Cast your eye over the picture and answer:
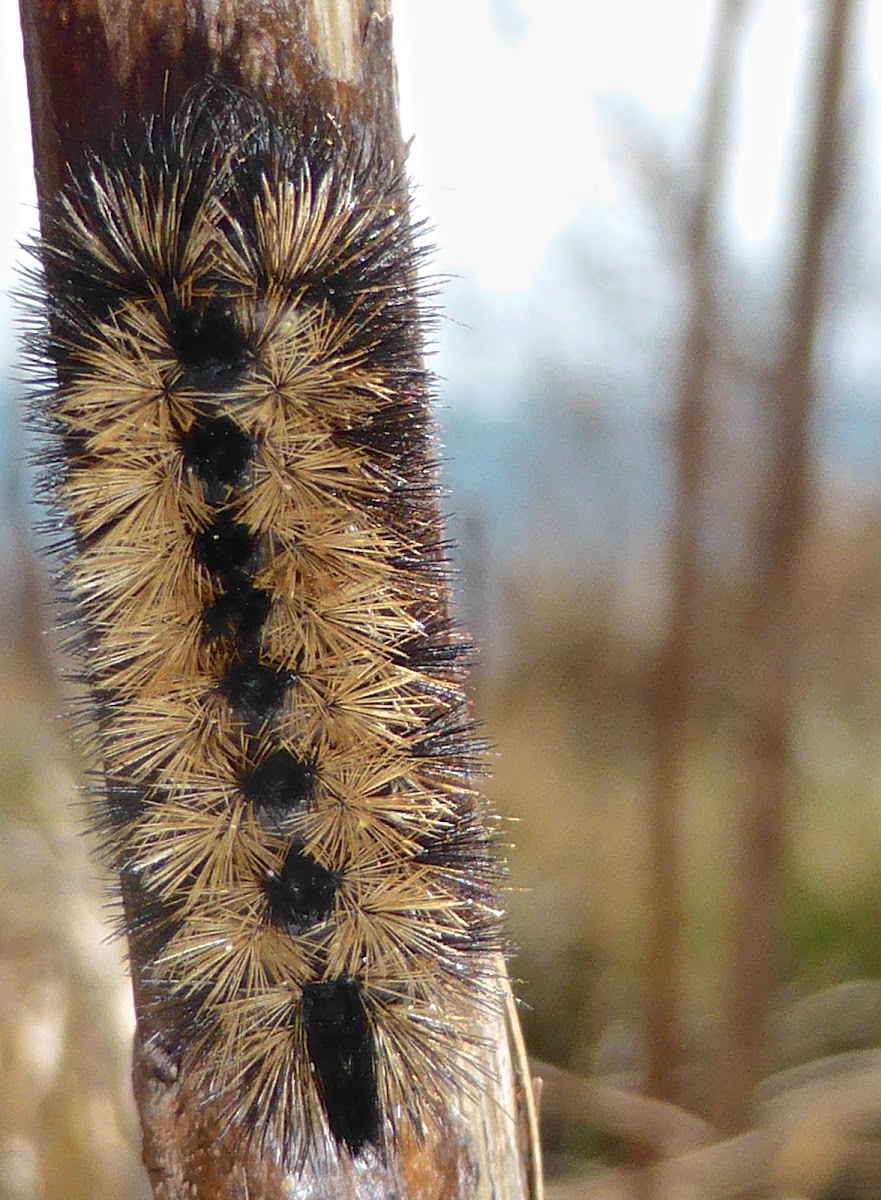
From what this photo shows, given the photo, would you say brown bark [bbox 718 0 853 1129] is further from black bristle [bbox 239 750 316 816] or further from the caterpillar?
black bristle [bbox 239 750 316 816]

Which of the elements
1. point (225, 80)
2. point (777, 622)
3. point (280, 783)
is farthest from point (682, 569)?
point (225, 80)

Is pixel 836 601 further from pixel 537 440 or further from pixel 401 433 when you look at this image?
pixel 401 433

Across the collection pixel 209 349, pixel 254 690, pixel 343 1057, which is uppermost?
pixel 209 349

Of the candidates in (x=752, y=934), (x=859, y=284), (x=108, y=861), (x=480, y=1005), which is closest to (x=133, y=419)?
(x=108, y=861)

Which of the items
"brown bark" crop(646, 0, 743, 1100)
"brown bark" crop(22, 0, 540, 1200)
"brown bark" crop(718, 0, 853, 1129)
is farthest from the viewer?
"brown bark" crop(646, 0, 743, 1100)

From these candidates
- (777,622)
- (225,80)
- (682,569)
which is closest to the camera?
(225,80)

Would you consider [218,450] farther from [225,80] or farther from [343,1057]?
[343,1057]

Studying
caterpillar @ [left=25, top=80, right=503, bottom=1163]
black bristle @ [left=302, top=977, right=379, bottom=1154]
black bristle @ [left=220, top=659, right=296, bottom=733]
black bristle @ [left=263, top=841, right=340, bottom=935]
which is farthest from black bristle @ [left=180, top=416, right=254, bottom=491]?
black bristle @ [left=302, top=977, right=379, bottom=1154]
